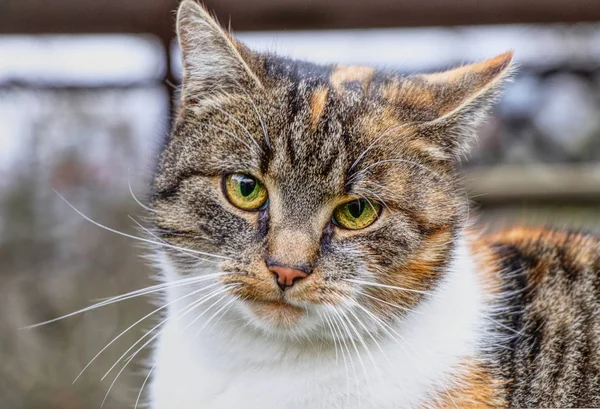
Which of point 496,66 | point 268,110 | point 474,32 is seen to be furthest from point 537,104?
point 268,110

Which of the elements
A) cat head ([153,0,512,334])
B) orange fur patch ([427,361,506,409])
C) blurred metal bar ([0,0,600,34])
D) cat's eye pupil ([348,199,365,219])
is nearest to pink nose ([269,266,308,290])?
cat head ([153,0,512,334])

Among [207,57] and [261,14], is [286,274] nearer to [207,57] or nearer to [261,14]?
[207,57]

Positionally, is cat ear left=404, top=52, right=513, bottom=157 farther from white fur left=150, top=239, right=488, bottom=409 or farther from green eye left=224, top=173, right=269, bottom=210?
green eye left=224, top=173, right=269, bottom=210

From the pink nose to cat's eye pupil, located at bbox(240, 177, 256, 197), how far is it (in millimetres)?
253

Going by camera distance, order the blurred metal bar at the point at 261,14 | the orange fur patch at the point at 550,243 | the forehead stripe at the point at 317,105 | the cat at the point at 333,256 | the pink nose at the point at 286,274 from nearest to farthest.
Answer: the pink nose at the point at 286,274
the cat at the point at 333,256
the forehead stripe at the point at 317,105
the orange fur patch at the point at 550,243
the blurred metal bar at the point at 261,14

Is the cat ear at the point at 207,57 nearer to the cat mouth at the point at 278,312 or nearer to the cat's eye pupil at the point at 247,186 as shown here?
the cat's eye pupil at the point at 247,186

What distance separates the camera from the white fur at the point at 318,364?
162 centimetres

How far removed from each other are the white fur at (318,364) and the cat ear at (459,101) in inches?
12.7

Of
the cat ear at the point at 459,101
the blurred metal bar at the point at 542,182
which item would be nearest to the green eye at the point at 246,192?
the cat ear at the point at 459,101

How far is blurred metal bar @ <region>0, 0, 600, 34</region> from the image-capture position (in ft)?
8.36

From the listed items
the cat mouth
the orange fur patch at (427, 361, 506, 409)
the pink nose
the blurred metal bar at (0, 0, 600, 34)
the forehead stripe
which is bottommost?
the orange fur patch at (427, 361, 506, 409)

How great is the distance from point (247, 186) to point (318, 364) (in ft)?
1.66

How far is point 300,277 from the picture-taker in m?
1.48

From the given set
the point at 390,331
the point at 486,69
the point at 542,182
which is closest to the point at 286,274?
the point at 390,331
